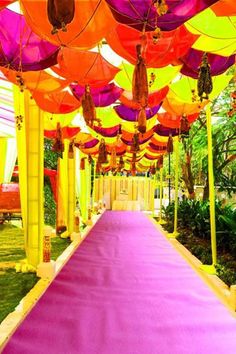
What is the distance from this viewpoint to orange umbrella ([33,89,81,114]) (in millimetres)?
4812

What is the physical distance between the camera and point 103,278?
4688mm

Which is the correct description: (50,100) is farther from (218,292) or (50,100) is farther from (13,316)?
(218,292)

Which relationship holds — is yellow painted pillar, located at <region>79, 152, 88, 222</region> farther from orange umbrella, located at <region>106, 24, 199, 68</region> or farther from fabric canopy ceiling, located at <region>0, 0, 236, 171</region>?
orange umbrella, located at <region>106, 24, 199, 68</region>

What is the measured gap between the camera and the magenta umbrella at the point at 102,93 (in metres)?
4.76

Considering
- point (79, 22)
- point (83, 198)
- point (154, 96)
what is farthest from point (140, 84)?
point (83, 198)

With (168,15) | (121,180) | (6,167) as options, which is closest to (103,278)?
(168,15)

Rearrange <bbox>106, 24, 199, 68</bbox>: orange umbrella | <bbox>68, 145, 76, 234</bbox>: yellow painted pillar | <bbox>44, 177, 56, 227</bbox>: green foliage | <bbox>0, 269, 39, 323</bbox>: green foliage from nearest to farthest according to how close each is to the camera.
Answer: <bbox>106, 24, 199, 68</bbox>: orange umbrella, <bbox>0, 269, 39, 323</bbox>: green foliage, <bbox>68, 145, 76, 234</bbox>: yellow painted pillar, <bbox>44, 177, 56, 227</bbox>: green foliage

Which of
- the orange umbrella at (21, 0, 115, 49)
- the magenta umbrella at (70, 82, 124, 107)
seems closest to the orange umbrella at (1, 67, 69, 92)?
the magenta umbrella at (70, 82, 124, 107)

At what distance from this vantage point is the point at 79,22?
2525mm

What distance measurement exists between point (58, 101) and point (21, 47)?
1.81 metres

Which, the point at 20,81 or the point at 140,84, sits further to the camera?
the point at 20,81

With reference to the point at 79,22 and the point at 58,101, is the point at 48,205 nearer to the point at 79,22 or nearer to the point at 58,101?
the point at 58,101

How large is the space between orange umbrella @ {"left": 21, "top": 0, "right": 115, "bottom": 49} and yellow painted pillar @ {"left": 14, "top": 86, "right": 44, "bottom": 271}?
2.91 meters

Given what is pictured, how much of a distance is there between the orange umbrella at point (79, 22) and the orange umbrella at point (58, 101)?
2.12 m
